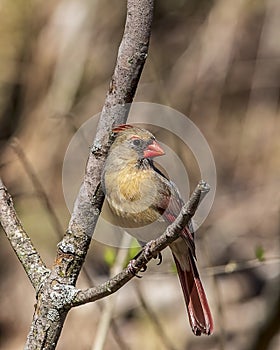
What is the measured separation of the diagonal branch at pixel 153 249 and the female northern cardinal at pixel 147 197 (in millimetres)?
284

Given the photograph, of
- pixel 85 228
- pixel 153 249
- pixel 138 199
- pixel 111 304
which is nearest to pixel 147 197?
pixel 138 199

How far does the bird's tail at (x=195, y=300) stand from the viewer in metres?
1.71

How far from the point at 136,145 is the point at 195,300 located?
41cm

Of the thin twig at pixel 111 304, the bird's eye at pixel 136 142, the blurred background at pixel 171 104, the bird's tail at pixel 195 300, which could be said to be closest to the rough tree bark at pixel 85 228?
the bird's eye at pixel 136 142

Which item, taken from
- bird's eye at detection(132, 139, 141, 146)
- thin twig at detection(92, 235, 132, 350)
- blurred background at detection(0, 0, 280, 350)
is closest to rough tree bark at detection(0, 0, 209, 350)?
bird's eye at detection(132, 139, 141, 146)

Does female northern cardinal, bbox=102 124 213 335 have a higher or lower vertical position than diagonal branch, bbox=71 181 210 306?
lower

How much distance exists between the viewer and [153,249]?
1.15 m

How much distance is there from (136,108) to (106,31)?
76 cm

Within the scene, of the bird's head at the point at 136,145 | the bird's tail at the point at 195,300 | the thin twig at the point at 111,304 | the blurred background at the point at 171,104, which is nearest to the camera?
the bird's head at the point at 136,145

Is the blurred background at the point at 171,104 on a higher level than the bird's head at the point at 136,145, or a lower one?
lower

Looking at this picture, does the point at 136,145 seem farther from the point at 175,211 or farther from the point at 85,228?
the point at 85,228

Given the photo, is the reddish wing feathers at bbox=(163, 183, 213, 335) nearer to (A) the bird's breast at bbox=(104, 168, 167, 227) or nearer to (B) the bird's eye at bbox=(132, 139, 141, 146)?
(A) the bird's breast at bbox=(104, 168, 167, 227)

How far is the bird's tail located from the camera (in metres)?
1.71

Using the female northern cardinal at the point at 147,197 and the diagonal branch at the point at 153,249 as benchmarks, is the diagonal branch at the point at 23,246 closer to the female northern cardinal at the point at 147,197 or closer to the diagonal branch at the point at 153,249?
the diagonal branch at the point at 153,249
